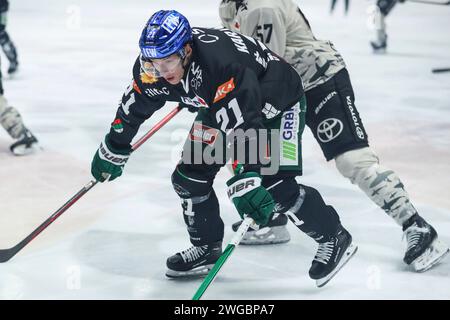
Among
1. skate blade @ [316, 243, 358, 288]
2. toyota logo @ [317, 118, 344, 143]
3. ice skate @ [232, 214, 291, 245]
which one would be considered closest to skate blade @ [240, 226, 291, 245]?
ice skate @ [232, 214, 291, 245]

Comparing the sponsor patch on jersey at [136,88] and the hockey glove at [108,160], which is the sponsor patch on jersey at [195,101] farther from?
the hockey glove at [108,160]

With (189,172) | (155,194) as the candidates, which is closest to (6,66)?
(155,194)

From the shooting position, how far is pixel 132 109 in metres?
3.29

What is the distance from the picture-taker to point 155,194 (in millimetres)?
4586

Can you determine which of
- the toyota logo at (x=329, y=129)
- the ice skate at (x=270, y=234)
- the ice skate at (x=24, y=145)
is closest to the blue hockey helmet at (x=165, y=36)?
the toyota logo at (x=329, y=129)

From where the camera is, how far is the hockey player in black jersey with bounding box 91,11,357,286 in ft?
9.60

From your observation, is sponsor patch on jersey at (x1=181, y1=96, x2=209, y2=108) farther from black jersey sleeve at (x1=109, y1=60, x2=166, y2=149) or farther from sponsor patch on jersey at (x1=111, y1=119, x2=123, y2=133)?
sponsor patch on jersey at (x1=111, y1=119, x2=123, y2=133)

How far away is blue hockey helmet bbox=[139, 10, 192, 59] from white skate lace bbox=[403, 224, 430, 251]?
128 centimetres

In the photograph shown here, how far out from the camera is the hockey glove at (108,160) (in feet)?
11.2

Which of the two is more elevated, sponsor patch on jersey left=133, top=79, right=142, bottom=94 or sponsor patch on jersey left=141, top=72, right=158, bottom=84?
sponsor patch on jersey left=141, top=72, right=158, bottom=84

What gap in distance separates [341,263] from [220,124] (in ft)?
2.86

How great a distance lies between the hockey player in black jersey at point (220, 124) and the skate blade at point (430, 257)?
264mm

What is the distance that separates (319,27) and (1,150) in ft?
15.9
